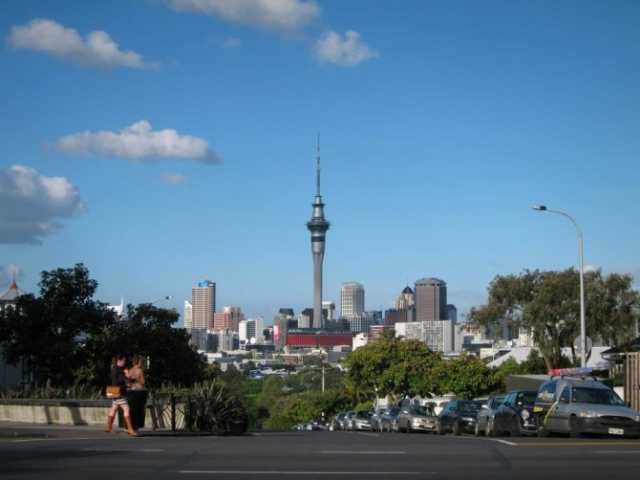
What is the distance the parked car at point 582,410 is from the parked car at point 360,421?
64.1 feet

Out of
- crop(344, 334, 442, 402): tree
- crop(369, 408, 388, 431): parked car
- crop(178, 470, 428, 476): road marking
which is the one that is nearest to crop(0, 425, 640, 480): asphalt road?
crop(178, 470, 428, 476): road marking

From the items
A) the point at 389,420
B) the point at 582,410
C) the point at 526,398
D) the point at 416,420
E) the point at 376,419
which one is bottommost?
the point at 376,419

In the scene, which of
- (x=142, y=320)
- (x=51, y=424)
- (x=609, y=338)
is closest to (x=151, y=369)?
(x=142, y=320)

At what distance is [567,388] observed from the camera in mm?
25859

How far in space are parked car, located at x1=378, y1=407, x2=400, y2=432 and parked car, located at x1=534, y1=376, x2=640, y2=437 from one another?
13123 mm

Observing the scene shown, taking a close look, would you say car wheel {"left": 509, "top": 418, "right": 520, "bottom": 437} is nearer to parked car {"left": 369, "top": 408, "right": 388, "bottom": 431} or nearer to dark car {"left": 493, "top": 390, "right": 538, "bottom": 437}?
dark car {"left": 493, "top": 390, "right": 538, "bottom": 437}

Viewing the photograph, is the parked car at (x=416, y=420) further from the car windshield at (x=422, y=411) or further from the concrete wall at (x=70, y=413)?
the concrete wall at (x=70, y=413)

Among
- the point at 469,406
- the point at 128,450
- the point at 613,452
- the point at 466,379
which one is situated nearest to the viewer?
the point at 128,450

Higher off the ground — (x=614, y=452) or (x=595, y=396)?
(x=595, y=396)

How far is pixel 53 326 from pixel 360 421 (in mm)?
15529

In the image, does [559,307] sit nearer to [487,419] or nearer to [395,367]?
[395,367]

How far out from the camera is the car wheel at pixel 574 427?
80.5 feet

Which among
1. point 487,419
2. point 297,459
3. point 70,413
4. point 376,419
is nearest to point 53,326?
point 70,413

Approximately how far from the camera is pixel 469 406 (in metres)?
33.7
